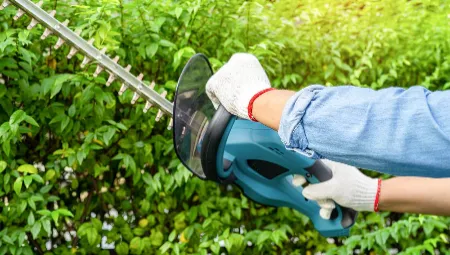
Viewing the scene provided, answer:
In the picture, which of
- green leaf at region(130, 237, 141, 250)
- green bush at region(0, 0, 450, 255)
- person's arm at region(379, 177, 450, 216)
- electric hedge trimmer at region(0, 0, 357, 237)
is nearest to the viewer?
electric hedge trimmer at region(0, 0, 357, 237)

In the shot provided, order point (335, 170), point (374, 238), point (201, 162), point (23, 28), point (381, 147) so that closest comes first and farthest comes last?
point (381, 147) → point (201, 162) → point (335, 170) → point (23, 28) → point (374, 238)

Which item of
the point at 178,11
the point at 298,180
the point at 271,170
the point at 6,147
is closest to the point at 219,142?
the point at 271,170

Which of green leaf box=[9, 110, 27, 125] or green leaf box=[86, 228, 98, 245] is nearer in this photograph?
green leaf box=[9, 110, 27, 125]

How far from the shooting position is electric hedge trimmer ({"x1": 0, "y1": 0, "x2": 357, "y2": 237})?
2025 mm

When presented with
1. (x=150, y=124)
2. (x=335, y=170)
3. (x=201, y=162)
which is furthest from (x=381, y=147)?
(x=150, y=124)

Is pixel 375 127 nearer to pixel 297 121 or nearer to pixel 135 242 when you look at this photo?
pixel 297 121

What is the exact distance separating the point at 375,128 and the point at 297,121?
166mm

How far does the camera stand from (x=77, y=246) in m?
2.95

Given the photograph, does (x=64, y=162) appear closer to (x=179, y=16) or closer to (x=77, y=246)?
(x=77, y=246)

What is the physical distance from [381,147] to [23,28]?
1.71 metres

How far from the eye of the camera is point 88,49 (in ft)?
7.61

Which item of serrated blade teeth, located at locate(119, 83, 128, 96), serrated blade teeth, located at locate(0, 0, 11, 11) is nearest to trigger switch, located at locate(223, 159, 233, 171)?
serrated blade teeth, located at locate(119, 83, 128, 96)

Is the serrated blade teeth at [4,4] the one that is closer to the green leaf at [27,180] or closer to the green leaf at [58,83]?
the green leaf at [58,83]

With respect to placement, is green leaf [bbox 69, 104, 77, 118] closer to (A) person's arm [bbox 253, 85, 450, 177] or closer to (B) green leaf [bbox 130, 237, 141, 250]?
(B) green leaf [bbox 130, 237, 141, 250]
